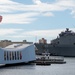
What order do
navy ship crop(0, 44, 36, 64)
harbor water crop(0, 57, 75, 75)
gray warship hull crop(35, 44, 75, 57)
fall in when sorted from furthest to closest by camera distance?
gray warship hull crop(35, 44, 75, 57) → navy ship crop(0, 44, 36, 64) → harbor water crop(0, 57, 75, 75)

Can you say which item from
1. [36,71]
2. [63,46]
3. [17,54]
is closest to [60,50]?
[63,46]

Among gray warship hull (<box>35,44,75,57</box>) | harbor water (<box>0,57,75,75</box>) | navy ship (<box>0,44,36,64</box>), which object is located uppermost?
gray warship hull (<box>35,44,75,57</box>)

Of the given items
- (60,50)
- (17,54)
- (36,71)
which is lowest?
(36,71)

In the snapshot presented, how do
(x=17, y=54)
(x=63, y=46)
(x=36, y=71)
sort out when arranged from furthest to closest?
(x=63, y=46)
(x=17, y=54)
(x=36, y=71)

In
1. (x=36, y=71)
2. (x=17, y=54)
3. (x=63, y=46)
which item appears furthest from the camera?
(x=63, y=46)

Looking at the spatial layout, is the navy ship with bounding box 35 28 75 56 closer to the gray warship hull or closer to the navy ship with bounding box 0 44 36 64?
the gray warship hull

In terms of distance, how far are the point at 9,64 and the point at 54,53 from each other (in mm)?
77355

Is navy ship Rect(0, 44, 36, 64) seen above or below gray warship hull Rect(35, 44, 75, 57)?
below

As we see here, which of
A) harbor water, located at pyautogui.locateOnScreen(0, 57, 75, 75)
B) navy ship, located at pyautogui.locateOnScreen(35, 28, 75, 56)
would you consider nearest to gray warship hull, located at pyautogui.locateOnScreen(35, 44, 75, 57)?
navy ship, located at pyautogui.locateOnScreen(35, 28, 75, 56)

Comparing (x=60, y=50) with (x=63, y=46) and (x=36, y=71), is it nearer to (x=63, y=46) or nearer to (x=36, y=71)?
(x=63, y=46)

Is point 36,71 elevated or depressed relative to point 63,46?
depressed

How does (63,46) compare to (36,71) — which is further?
(63,46)

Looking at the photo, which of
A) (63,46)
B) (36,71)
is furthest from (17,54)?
(63,46)

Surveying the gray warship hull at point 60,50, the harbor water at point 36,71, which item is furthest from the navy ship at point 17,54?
the gray warship hull at point 60,50
